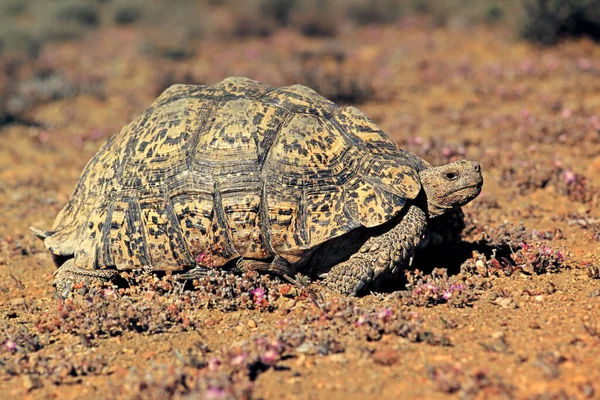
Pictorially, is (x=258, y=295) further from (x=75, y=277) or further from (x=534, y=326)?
(x=534, y=326)

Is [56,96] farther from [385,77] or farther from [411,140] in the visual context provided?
[411,140]

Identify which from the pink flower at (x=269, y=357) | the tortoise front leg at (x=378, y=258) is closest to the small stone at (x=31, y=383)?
the pink flower at (x=269, y=357)

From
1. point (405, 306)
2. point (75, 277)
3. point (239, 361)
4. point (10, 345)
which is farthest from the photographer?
point (75, 277)

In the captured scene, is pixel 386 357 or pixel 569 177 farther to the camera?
pixel 569 177

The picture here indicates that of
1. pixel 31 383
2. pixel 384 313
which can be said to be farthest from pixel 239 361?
pixel 31 383

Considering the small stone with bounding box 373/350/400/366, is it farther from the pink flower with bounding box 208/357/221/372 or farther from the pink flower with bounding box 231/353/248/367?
the pink flower with bounding box 208/357/221/372

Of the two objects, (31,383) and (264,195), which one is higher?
(264,195)

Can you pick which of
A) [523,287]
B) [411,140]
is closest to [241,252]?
[523,287]

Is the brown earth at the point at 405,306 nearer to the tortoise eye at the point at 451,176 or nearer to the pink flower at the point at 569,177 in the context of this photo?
the pink flower at the point at 569,177
